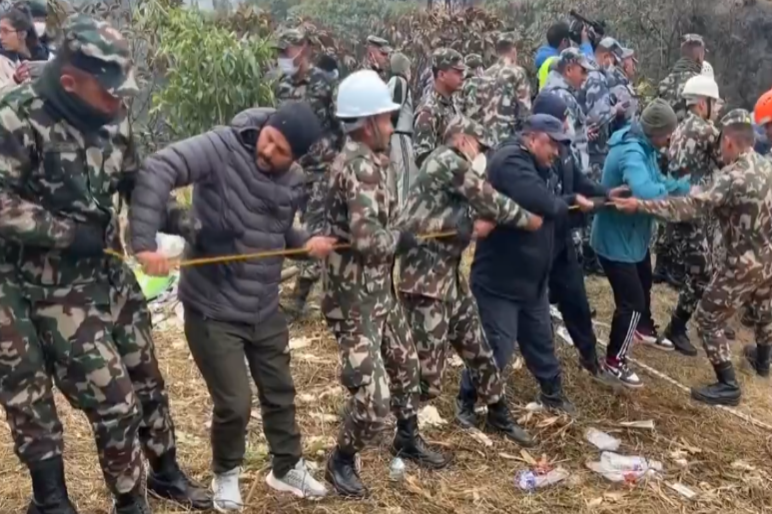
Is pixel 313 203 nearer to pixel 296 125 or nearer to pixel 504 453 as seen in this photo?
pixel 504 453

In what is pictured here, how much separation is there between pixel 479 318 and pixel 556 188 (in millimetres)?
1070

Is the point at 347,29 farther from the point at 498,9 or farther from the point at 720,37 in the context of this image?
the point at 720,37

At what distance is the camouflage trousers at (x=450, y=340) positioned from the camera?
16.1 ft

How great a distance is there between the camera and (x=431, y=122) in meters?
7.81

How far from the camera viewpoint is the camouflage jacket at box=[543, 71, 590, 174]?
25.4 ft

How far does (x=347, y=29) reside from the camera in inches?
572

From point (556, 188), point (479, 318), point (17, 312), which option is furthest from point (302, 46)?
point (17, 312)

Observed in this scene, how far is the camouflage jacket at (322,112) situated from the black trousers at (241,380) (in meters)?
3.10

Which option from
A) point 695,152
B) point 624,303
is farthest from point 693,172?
point 624,303

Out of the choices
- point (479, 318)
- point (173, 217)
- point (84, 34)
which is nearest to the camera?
point (84, 34)

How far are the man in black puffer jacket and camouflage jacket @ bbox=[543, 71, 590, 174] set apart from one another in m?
4.08

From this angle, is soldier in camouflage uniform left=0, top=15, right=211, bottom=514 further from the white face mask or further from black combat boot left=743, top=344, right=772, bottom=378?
black combat boot left=743, top=344, right=772, bottom=378

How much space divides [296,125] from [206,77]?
6.31m

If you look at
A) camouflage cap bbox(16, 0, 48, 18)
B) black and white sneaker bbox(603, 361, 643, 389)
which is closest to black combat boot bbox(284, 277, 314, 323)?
black and white sneaker bbox(603, 361, 643, 389)
